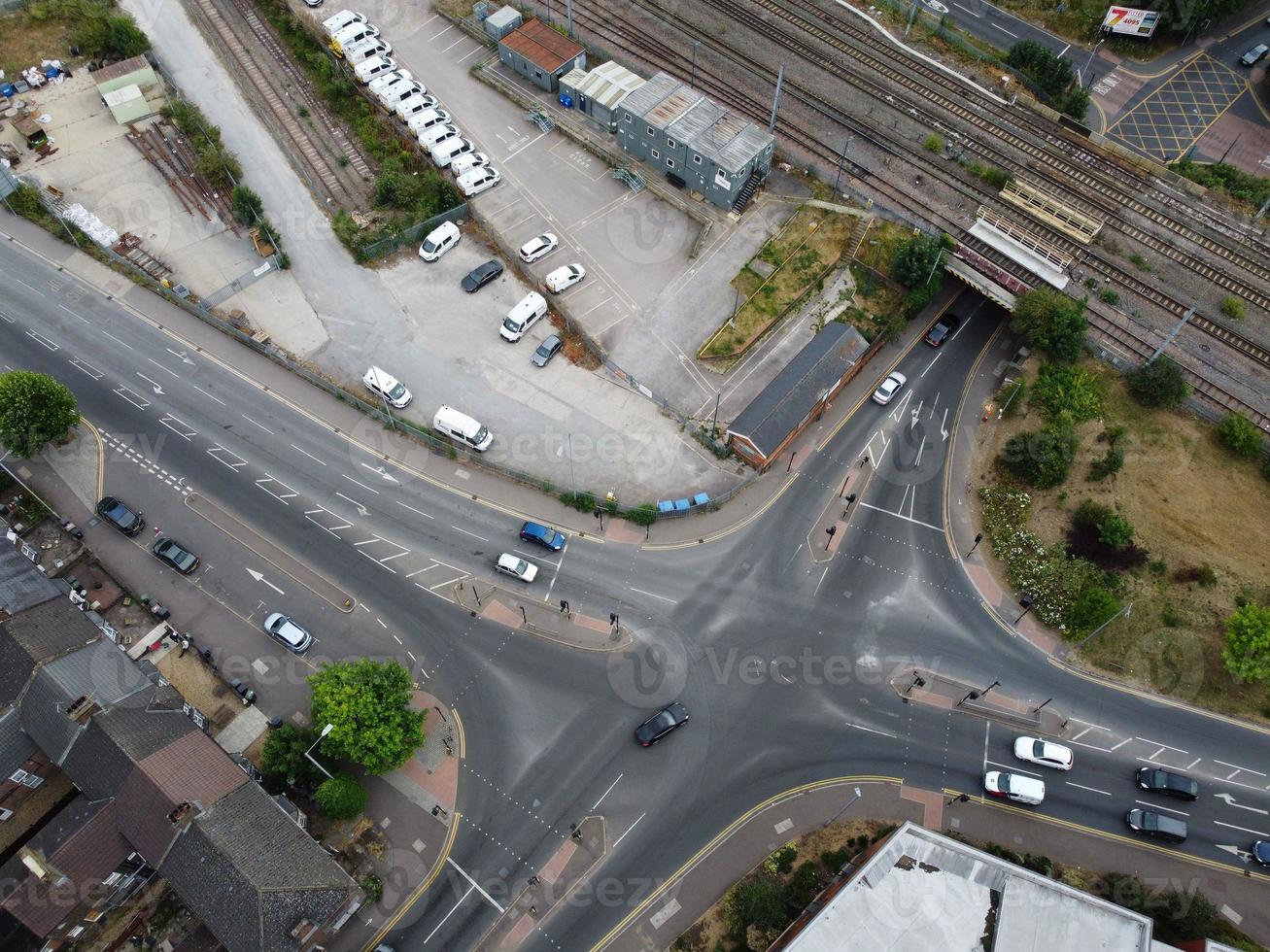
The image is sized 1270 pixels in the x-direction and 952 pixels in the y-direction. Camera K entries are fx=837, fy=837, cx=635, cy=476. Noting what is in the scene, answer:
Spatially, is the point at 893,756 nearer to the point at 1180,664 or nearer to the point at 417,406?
the point at 1180,664

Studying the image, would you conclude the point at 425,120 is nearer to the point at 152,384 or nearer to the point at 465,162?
the point at 465,162

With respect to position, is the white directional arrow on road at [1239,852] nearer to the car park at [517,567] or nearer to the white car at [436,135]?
the car park at [517,567]

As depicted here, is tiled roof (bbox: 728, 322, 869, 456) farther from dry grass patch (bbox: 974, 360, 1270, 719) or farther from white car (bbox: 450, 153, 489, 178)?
white car (bbox: 450, 153, 489, 178)

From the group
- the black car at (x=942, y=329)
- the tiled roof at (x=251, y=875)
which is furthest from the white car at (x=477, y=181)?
the tiled roof at (x=251, y=875)

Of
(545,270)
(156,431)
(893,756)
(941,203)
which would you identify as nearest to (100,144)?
(156,431)

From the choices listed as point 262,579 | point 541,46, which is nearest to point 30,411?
point 262,579

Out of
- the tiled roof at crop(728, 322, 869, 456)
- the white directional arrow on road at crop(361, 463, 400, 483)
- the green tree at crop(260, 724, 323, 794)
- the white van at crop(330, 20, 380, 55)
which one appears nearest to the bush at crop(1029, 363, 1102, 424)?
the tiled roof at crop(728, 322, 869, 456)
